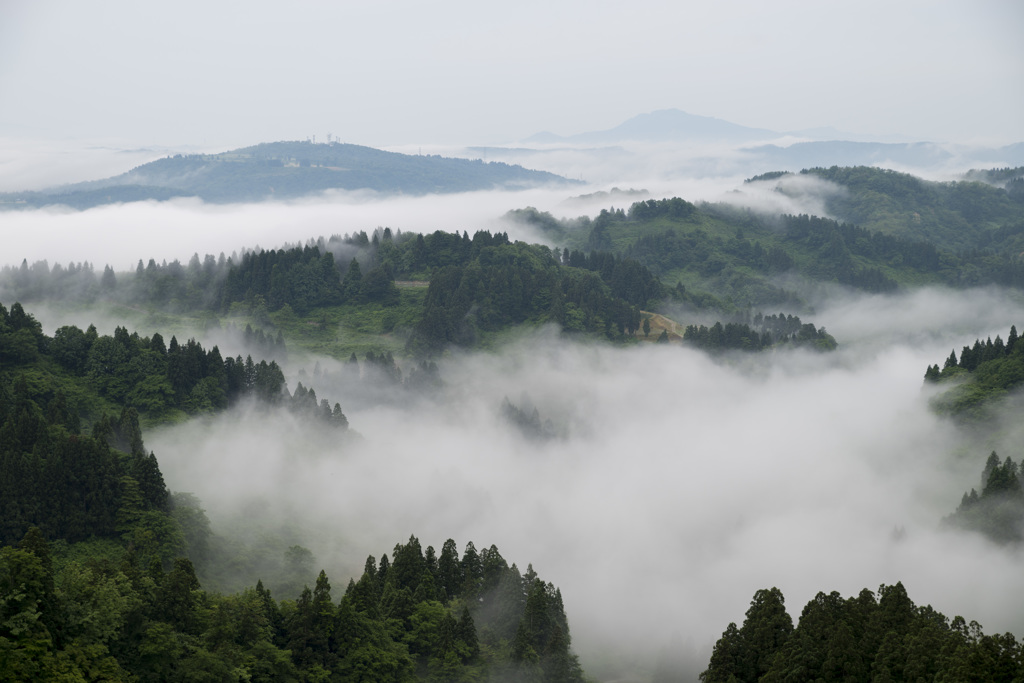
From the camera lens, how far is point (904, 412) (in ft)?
473

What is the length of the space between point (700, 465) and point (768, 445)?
13107mm

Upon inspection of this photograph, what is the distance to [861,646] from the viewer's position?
61.9m

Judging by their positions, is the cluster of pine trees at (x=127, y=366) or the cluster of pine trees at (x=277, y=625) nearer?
the cluster of pine trees at (x=277, y=625)

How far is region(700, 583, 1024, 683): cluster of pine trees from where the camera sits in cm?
5391

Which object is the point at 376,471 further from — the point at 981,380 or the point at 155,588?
the point at 981,380

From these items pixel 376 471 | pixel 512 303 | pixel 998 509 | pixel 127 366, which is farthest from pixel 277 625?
pixel 512 303

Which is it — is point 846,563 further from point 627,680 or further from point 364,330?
point 364,330

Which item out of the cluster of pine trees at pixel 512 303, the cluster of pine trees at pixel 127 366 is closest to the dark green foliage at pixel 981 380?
the cluster of pine trees at pixel 512 303

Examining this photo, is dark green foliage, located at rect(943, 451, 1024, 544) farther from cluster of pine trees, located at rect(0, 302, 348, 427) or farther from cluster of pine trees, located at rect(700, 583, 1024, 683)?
cluster of pine trees, located at rect(0, 302, 348, 427)

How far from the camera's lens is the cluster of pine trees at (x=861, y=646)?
5391 cm

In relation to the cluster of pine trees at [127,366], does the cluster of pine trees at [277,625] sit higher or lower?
lower

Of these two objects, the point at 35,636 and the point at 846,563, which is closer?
the point at 35,636

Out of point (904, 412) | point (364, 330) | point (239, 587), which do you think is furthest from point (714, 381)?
point (239, 587)

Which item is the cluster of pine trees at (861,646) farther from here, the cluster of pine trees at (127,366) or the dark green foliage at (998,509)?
the cluster of pine trees at (127,366)
